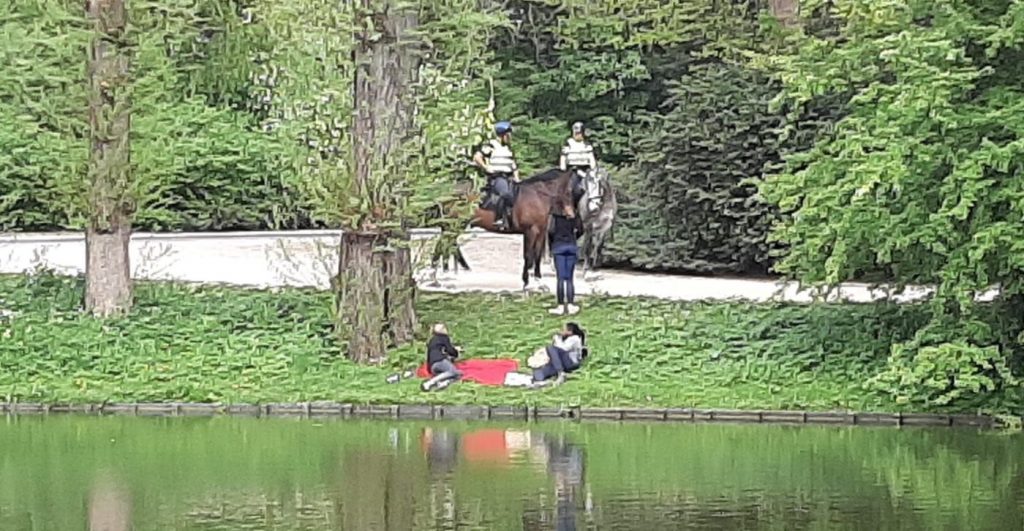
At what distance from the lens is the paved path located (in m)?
23.0

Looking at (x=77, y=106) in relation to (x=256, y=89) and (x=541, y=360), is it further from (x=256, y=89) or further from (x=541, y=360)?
(x=256, y=89)

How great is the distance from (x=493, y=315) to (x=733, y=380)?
11.7 ft

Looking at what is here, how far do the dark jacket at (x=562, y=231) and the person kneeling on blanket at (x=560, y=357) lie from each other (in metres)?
2.03

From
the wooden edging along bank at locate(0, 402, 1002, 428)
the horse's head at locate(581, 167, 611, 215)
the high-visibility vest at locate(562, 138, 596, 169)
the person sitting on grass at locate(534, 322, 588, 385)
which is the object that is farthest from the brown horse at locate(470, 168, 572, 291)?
the wooden edging along bank at locate(0, 402, 1002, 428)

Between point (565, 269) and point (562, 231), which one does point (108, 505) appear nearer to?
point (565, 269)

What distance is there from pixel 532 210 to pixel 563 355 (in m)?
3.88

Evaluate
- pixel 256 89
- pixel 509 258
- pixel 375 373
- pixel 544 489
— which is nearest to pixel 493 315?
pixel 375 373

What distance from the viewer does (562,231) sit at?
2178 centimetres

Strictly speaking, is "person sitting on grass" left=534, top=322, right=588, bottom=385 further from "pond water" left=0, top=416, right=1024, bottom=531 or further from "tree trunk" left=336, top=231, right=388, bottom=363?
"tree trunk" left=336, top=231, right=388, bottom=363

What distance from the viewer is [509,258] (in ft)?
91.8

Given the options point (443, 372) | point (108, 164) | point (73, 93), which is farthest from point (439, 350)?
point (73, 93)

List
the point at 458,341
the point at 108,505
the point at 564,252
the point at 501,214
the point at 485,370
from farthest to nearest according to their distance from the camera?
the point at 501,214
the point at 564,252
the point at 458,341
the point at 485,370
the point at 108,505

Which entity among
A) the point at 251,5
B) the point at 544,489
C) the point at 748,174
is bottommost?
the point at 544,489

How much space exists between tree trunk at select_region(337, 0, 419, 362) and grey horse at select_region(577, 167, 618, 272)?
10.9ft
